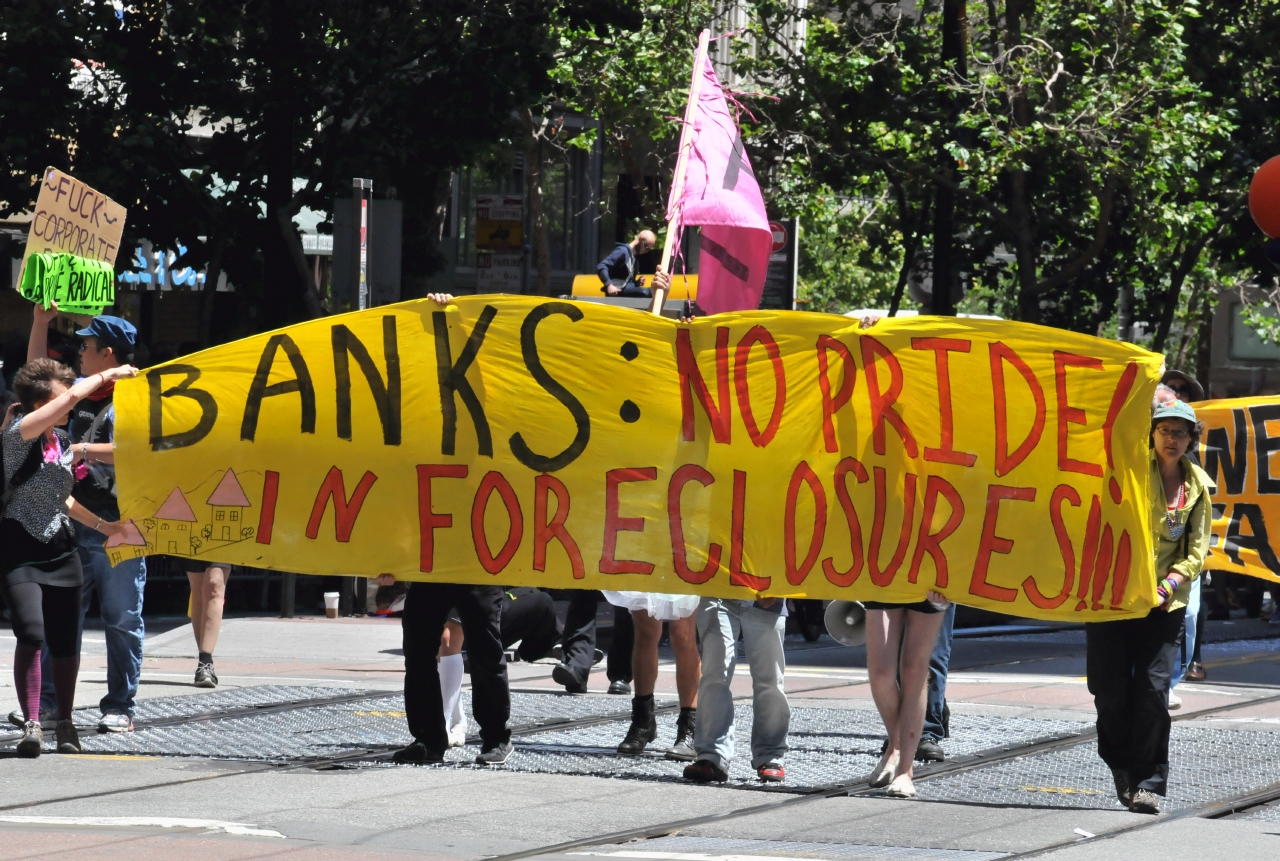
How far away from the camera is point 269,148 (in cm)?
1714

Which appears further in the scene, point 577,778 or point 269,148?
point 269,148

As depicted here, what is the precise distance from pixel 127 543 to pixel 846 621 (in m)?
3.42

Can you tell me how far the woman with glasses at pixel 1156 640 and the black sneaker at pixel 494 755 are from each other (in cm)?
264

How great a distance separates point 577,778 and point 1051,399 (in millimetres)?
2656

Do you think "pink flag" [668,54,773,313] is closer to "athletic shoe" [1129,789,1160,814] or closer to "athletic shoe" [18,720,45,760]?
"athletic shoe" [1129,789,1160,814]

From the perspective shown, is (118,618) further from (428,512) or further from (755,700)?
(755,700)

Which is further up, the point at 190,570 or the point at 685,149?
the point at 685,149

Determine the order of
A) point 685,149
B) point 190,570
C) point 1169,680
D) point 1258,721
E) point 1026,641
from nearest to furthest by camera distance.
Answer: point 1169,680
point 685,149
point 1258,721
point 190,570
point 1026,641

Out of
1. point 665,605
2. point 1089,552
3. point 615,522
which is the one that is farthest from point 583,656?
point 1089,552

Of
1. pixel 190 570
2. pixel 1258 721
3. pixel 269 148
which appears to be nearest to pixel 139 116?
pixel 269 148

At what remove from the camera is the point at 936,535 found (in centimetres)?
805

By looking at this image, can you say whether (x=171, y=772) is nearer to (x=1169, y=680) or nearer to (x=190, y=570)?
(x=190, y=570)

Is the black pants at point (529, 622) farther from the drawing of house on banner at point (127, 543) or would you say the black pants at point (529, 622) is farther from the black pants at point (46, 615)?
the drawing of house on banner at point (127, 543)

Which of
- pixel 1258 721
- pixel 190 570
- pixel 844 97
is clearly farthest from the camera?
pixel 844 97
